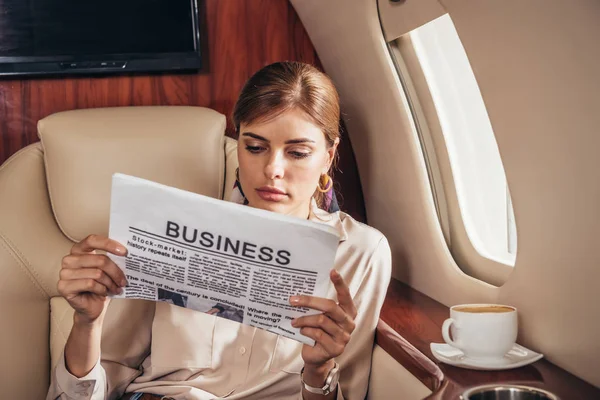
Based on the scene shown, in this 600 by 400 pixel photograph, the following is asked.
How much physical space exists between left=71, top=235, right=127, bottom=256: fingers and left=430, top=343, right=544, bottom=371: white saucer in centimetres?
65

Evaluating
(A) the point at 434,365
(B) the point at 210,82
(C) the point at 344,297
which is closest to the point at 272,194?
(C) the point at 344,297

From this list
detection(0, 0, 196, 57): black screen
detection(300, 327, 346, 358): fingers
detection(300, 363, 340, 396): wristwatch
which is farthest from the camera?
detection(0, 0, 196, 57): black screen

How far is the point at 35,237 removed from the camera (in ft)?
A: 5.80

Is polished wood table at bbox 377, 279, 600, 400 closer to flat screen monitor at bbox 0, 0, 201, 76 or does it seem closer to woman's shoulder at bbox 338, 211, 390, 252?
woman's shoulder at bbox 338, 211, 390, 252

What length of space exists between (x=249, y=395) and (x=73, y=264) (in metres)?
0.51

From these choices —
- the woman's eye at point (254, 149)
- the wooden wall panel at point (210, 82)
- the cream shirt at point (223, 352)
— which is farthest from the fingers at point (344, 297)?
the wooden wall panel at point (210, 82)

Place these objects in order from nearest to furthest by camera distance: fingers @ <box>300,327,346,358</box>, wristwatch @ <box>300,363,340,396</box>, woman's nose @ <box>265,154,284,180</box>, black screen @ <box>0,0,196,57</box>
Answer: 1. fingers @ <box>300,327,346,358</box>
2. wristwatch @ <box>300,363,340,396</box>
3. woman's nose @ <box>265,154,284,180</box>
4. black screen @ <box>0,0,196,57</box>

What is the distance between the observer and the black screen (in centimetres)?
201

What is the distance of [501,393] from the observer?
1.17 meters

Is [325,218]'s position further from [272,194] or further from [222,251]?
[222,251]

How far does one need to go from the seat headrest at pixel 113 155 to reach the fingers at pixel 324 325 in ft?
2.53

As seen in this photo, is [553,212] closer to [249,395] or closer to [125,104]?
[249,395]

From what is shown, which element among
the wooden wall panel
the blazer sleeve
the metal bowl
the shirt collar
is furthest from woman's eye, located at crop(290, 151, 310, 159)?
the wooden wall panel

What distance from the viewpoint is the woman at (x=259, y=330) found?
4.92 ft
